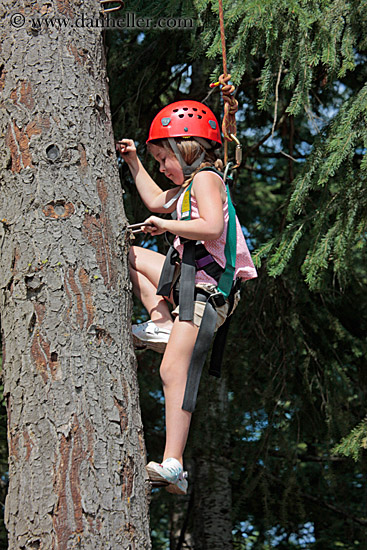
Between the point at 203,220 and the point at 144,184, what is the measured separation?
2.46 ft

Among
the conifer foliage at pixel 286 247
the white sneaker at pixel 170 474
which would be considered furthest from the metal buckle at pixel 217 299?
the conifer foliage at pixel 286 247

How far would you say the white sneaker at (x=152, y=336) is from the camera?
3164 mm

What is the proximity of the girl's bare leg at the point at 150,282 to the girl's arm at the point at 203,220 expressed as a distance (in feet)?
0.56

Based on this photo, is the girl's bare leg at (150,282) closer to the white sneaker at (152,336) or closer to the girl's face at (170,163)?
the white sneaker at (152,336)

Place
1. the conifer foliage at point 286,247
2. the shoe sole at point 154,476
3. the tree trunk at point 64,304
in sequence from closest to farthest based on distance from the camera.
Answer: the tree trunk at point 64,304
the shoe sole at point 154,476
the conifer foliage at point 286,247

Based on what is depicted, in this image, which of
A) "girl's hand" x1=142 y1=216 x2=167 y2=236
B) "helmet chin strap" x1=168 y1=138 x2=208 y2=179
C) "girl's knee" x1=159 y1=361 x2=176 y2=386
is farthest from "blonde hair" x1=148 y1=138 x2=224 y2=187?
"girl's knee" x1=159 y1=361 x2=176 y2=386

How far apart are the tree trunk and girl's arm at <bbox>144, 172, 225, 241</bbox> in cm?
42

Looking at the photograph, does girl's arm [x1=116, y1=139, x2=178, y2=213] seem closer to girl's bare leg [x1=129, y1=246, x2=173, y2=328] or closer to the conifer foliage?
girl's bare leg [x1=129, y1=246, x2=173, y2=328]

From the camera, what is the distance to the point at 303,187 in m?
4.54

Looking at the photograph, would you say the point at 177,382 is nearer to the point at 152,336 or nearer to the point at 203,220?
the point at 152,336

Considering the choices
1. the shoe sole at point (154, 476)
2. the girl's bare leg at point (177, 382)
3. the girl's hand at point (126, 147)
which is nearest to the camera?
the shoe sole at point (154, 476)

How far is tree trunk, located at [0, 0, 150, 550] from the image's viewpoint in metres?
2.25

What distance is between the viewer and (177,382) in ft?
9.68

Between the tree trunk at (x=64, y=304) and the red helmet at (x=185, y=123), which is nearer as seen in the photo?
the tree trunk at (x=64, y=304)
